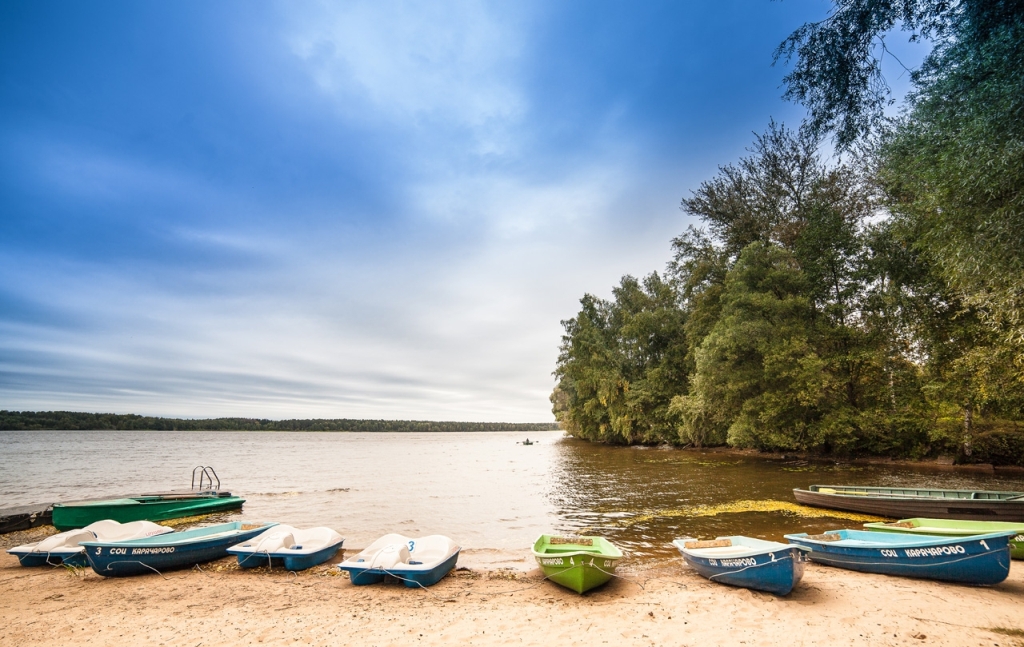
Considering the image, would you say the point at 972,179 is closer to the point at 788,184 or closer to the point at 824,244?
the point at 824,244

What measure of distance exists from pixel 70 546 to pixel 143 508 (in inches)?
204

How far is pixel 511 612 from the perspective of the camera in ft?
24.6

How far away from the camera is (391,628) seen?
22.4 feet

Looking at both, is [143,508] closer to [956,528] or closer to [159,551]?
[159,551]

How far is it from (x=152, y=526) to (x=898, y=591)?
56.4 ft

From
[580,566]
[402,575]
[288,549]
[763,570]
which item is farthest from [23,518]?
[763,570]

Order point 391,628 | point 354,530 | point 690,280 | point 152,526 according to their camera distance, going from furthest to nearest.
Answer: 1. point 690,280
2. point 354,530
3. point 152,526
4. point 391,628

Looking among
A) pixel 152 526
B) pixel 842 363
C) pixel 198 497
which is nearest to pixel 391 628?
pixel 152 526

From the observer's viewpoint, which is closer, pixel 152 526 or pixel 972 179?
pixel 972 179

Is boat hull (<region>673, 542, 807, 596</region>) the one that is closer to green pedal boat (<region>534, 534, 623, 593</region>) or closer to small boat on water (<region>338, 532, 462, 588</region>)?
green pedal boat (<region>534, 534, 623, 593</region>)

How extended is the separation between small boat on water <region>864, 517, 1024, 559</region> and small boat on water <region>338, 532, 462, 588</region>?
1001cm

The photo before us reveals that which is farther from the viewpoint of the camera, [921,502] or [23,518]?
[23,518]

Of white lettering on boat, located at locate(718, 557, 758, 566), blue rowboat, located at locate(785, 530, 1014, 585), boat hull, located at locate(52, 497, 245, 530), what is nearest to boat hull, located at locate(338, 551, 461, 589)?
white lettering on boat, located at locate(718, 557, 758, 566)

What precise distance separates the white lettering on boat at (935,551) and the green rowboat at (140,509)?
72.1ft
